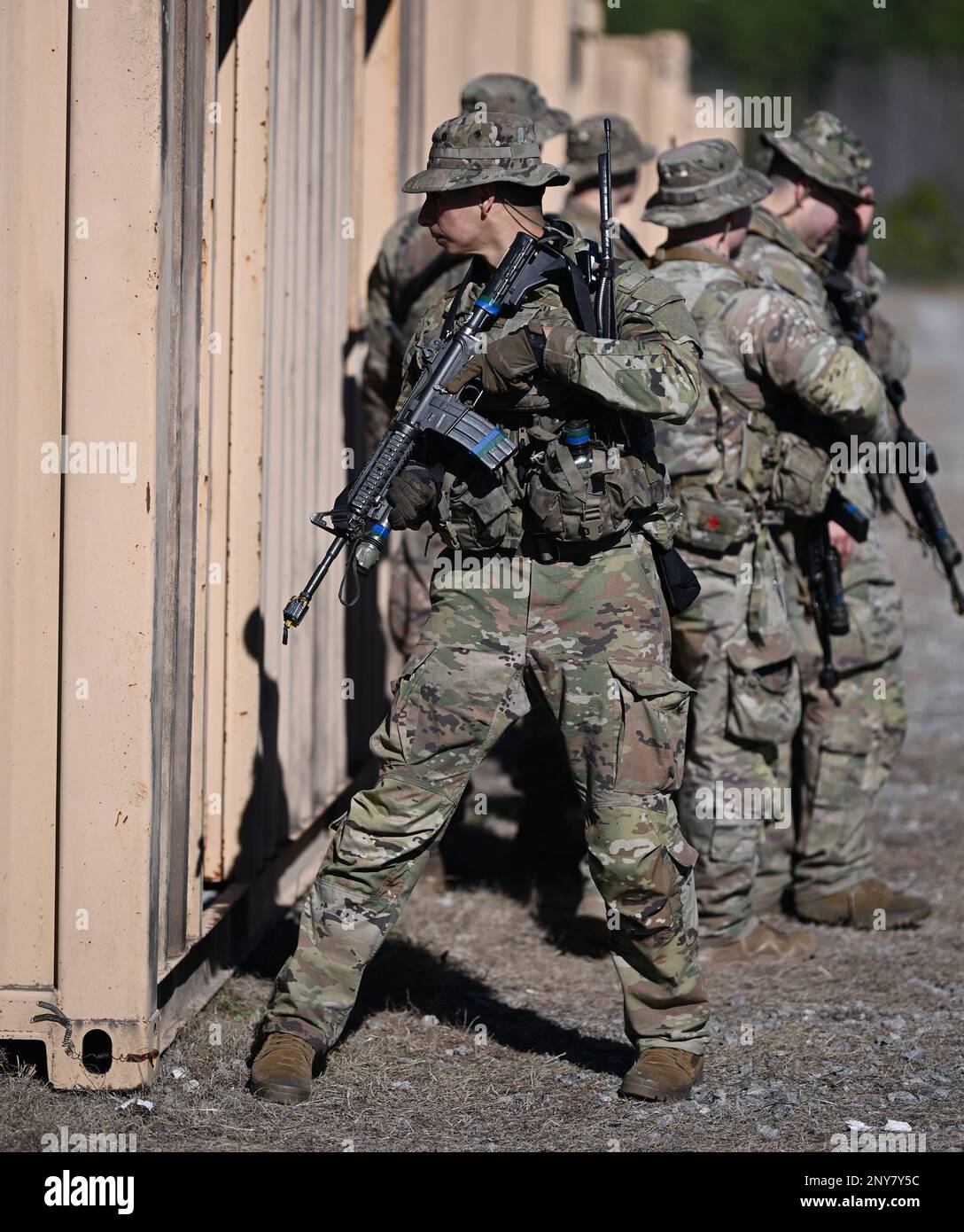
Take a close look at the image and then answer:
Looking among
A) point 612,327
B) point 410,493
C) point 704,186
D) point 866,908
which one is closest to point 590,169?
point 704,186

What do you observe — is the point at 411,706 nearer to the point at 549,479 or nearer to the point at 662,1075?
the point at 549,479

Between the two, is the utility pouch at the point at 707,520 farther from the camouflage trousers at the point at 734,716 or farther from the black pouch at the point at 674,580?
the black pouch at the point at 674,580

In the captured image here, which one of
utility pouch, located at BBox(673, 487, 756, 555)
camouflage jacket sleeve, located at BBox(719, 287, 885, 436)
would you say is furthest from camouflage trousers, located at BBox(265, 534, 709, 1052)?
camouflage jacket sleeve, located at BBox(719, 287, 885, 436)

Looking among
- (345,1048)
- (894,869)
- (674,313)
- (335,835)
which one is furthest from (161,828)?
(894,869)

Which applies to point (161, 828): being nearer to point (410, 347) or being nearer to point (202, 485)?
point (202, 485)

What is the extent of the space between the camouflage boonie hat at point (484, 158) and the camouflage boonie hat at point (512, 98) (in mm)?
2172

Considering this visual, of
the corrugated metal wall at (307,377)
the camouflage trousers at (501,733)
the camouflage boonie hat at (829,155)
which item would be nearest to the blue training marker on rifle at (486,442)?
the camouflage trousers at (501,733)

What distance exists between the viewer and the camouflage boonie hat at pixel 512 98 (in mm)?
6117

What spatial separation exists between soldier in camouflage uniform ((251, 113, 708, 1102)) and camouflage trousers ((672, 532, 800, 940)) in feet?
3.83

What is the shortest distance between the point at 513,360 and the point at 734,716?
1835 millimetres

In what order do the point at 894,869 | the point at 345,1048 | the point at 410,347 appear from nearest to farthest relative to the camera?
the point at 410,347 < the point at 345,1048 < the point at 894,869

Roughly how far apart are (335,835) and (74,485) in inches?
37.8

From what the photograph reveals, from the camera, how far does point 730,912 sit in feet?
17.5

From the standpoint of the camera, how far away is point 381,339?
5750mm
